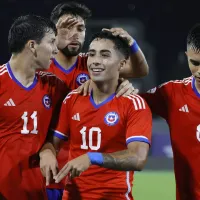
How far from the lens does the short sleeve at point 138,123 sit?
335 cm

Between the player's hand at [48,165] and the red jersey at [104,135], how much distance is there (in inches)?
8.2

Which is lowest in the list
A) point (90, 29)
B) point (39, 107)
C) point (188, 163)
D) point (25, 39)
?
point (188, 163)

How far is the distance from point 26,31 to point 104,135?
85 centimetres

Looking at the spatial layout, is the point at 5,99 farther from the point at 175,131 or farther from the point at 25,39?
the point at 175,131

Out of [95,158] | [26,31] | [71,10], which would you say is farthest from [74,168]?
[71,10]

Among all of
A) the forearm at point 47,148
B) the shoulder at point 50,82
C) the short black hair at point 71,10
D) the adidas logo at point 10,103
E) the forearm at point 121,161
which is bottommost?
the forearm at point 121,161

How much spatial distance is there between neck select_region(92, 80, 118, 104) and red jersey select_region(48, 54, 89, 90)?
667mm

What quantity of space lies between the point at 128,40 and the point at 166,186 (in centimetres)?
389

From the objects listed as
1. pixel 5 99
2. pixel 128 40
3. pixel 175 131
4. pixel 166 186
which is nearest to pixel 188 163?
pixel 175 131

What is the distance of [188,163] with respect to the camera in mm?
3660

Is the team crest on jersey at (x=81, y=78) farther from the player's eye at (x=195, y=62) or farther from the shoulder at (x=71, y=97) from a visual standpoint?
the player's eye at (x=195, y=62)

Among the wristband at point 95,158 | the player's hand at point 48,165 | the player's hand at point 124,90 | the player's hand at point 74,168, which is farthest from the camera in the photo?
the player's hand at point 124,90

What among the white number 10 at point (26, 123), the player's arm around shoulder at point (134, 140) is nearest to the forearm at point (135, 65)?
the player's arm around shoulder at point (134, 140)

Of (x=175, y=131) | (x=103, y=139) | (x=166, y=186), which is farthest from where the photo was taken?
(x=166, y=186)
